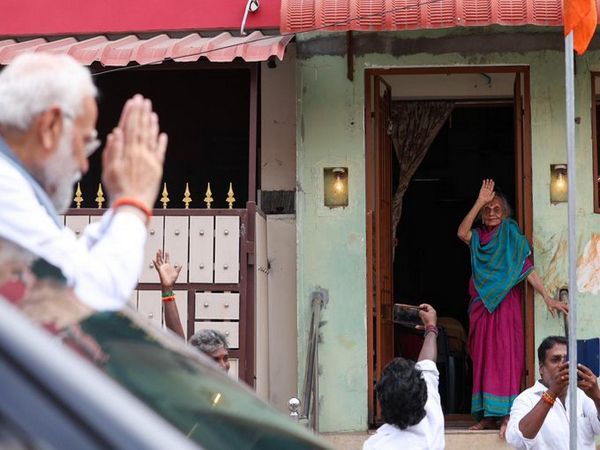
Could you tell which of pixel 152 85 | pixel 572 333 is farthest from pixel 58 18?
pixel 572 333

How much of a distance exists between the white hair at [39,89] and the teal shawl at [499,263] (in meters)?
7.61

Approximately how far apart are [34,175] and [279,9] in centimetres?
811

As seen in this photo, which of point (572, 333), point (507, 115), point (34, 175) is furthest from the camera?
point (507, 115)

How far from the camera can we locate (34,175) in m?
2.36

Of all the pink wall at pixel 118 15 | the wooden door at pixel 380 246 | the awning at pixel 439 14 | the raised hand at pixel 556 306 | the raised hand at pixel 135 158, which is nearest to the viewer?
the raised hand at pixel 135 158

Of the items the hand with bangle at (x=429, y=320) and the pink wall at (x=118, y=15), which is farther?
the pink wall at (x=118, y=15)

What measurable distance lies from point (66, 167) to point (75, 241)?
18 cm

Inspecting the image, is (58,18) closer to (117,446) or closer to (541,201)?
(541,201)

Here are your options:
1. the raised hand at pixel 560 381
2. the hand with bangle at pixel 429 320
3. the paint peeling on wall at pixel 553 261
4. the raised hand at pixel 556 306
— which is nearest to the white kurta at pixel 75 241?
the hand with bangle at pixel 429 320

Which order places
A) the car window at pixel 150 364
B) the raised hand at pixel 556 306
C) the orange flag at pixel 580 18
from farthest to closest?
the raised hand at pixel 556 306 < the orange flag at pixel 580 18 < the car window at pixel 150 364

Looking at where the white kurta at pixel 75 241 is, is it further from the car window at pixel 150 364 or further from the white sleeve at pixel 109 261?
the car window at pixel 150 364

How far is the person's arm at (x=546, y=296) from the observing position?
951cm

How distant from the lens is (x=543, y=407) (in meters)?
6.33

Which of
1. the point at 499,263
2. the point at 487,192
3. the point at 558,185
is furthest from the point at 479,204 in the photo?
the point at 558,185
